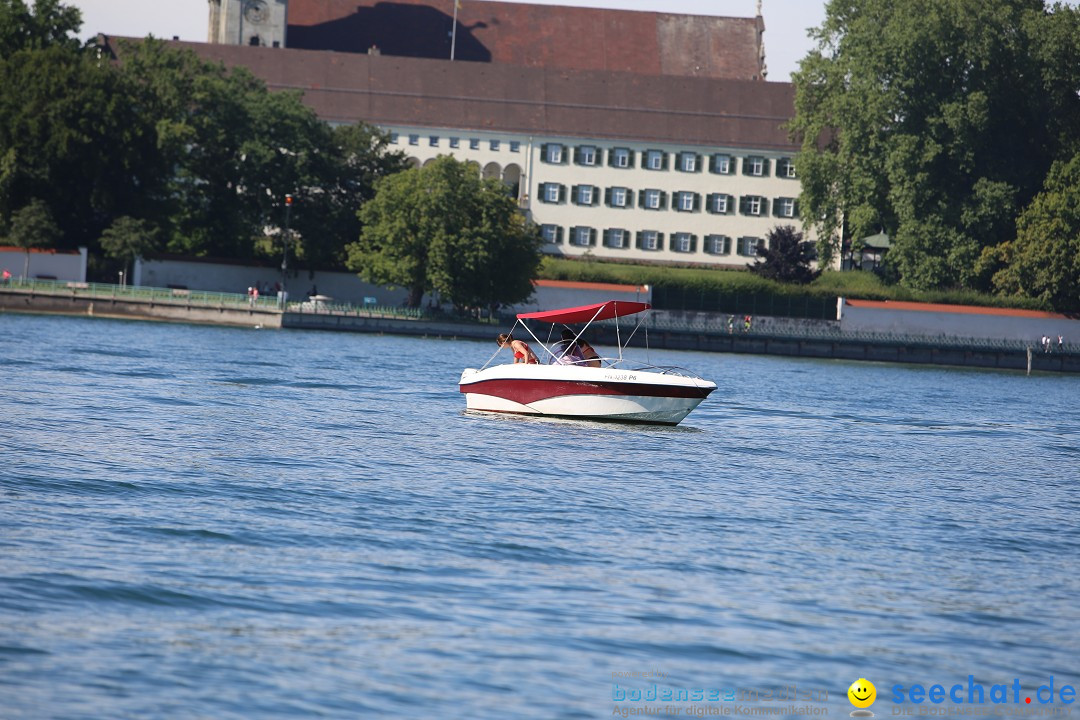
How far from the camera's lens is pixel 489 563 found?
1656 centimetres

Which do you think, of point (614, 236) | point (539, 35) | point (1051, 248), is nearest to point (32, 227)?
point (614, 236)

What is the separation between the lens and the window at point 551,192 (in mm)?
110812

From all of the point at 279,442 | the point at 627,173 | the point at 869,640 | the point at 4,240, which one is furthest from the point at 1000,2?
the point at 869,640

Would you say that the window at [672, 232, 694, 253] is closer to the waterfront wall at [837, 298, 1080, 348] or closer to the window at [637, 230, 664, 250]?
the window at [637, 230, 664, 250]

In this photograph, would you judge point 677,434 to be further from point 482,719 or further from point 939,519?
point 482,719

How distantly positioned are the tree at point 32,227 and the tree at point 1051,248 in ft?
183

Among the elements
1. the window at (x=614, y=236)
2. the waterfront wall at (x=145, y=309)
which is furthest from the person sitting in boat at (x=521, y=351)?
the window at (x=614, y=236)

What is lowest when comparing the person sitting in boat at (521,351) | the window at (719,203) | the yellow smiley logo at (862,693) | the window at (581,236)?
Answer: the yellow smiley logo at (862,693)

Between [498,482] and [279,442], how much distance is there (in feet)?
19.6

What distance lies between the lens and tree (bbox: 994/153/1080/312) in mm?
85562

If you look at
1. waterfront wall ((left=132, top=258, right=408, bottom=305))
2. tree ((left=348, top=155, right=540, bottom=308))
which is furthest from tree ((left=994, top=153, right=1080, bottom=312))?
waterfront wall ((left=132, top=258, right=408, bottom=305))

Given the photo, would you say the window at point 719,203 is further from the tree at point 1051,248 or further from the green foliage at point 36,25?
the green foliage at point 36,25

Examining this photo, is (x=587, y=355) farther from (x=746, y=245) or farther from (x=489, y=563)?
(x=746, y=245)

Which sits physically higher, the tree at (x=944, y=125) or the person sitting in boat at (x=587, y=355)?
the tree at (x=944, y=125)
